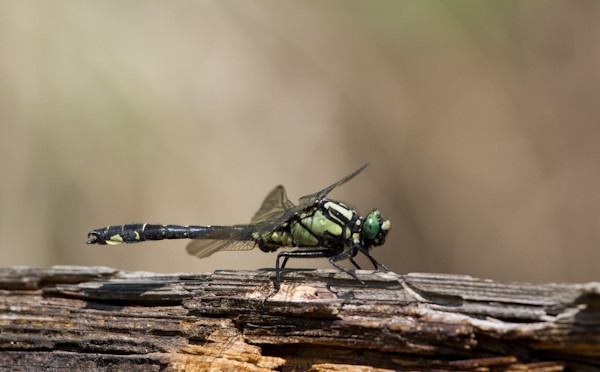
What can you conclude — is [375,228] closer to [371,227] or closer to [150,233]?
[371,227]

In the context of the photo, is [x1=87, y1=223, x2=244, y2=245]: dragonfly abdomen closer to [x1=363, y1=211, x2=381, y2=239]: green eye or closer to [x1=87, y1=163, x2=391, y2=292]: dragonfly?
[x1=87, y1=163, x2=391, y2=292]: dragonfly

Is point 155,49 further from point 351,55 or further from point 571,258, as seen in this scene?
point 571,258

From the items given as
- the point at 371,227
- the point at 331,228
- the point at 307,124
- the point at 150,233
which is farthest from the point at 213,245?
the point at 307,124

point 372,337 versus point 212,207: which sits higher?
point 212,207

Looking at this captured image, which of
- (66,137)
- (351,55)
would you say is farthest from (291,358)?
(351,55)

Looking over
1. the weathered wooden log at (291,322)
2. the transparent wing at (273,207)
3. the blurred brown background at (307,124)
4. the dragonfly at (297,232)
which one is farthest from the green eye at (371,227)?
the blurred brown background at (307,124)

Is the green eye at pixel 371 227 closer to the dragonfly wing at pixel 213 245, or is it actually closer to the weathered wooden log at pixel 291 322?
the dragonfly wing at pixel 213 245
